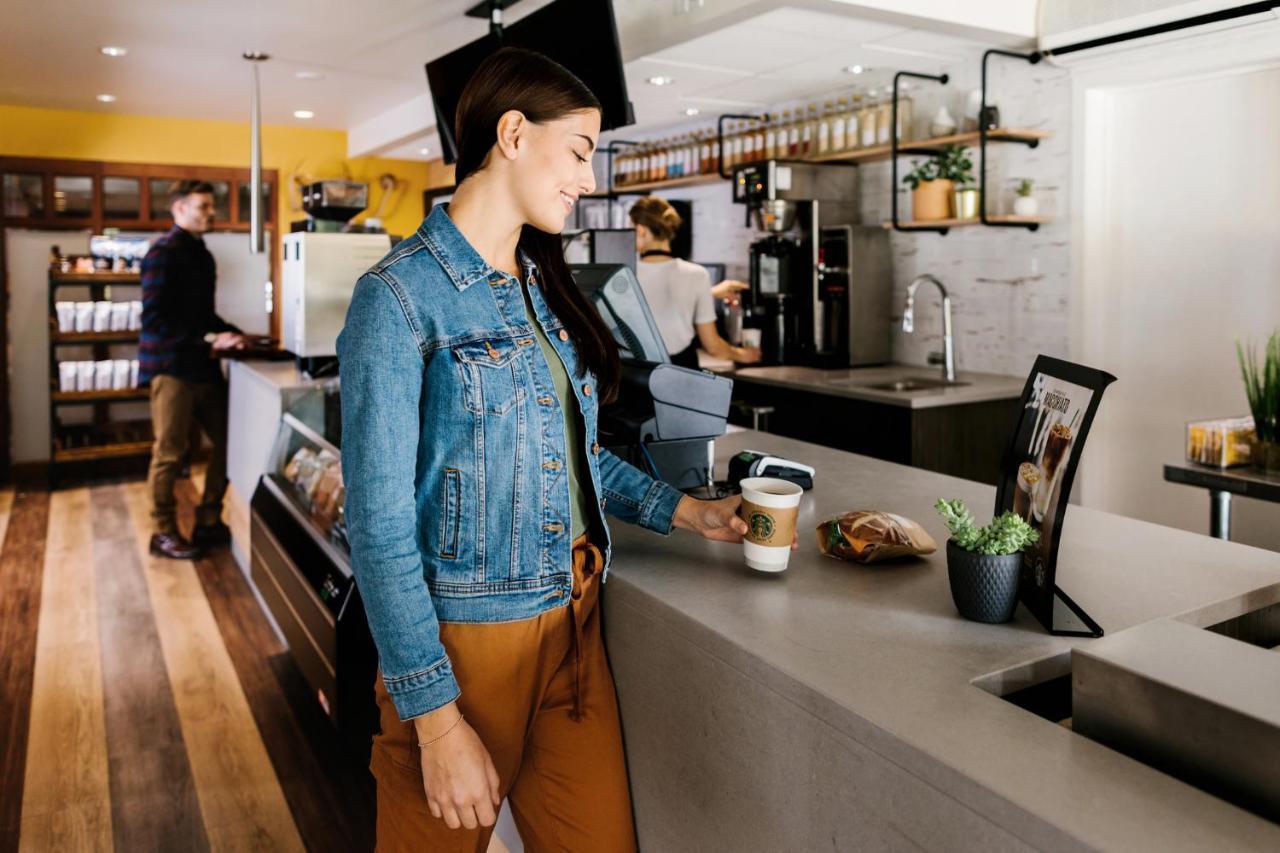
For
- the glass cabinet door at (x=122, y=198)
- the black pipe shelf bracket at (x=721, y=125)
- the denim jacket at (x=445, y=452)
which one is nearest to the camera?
the denim jacket at (x=445, y=452)

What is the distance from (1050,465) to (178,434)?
4736mm

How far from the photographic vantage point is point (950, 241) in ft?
16.3

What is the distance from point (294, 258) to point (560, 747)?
10.8 ft

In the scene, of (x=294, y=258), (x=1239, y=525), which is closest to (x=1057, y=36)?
(x=1239, y=525)

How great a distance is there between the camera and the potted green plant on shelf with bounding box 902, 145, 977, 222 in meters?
4.55

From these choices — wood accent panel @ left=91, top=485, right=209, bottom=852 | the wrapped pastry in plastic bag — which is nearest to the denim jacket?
the wrapped pastry in plastic bag

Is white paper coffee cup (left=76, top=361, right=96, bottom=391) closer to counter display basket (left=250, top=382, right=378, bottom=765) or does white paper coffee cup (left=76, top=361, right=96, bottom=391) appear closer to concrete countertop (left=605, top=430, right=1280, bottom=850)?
counter display basket (left=250, top=382, right=378, bottom=765)

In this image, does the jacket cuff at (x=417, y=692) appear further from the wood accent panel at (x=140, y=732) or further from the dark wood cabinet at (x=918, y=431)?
the dark wood cabinet at (x=918, y=431)

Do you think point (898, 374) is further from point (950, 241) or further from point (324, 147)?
point (324, 147)

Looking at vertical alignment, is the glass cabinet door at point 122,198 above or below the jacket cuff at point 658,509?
above

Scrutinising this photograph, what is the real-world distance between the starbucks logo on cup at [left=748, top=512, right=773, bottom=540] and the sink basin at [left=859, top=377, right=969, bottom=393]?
3.05 m

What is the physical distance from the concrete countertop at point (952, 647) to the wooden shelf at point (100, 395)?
21.3 feet

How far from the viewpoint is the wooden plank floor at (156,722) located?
2.53 metres

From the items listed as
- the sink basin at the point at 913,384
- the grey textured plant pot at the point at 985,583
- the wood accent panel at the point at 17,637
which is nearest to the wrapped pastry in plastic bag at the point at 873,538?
the grey textured plant pot at the point at 985,583
